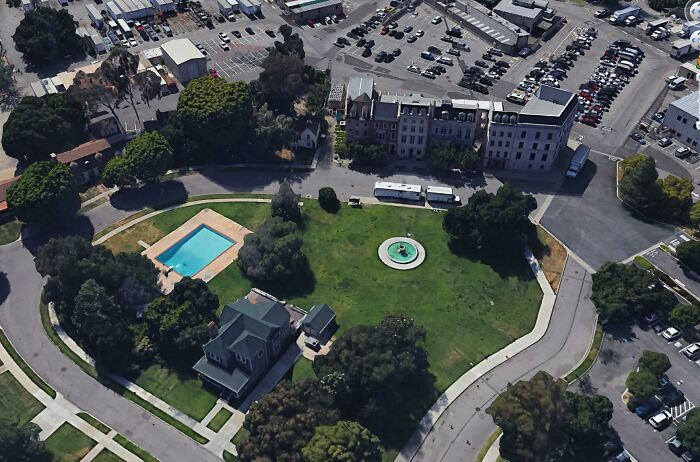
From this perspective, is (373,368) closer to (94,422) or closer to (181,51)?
(94,422)

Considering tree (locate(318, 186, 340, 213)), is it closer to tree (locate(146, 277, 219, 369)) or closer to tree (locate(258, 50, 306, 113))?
tree (locate(258, 50, 306, 113))

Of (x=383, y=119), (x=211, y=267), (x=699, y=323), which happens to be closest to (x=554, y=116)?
(x=383, y=119)

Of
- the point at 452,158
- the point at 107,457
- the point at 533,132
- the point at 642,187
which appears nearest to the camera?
the point at 107,457

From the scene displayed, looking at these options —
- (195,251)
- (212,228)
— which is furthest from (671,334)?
(195,251)

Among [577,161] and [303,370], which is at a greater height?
[577,161]

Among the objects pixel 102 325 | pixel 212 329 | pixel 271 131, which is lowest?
pixel 212 329

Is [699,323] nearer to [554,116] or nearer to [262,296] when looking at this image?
[554,116]

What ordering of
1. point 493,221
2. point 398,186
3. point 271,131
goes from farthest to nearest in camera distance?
1. point 271,131
2. point 398,186
3. point 493,221

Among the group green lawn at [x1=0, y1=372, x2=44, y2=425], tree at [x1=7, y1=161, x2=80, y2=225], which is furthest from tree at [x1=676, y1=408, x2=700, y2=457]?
tree at [x1=7, y1=161, x2=80, y2=225]
